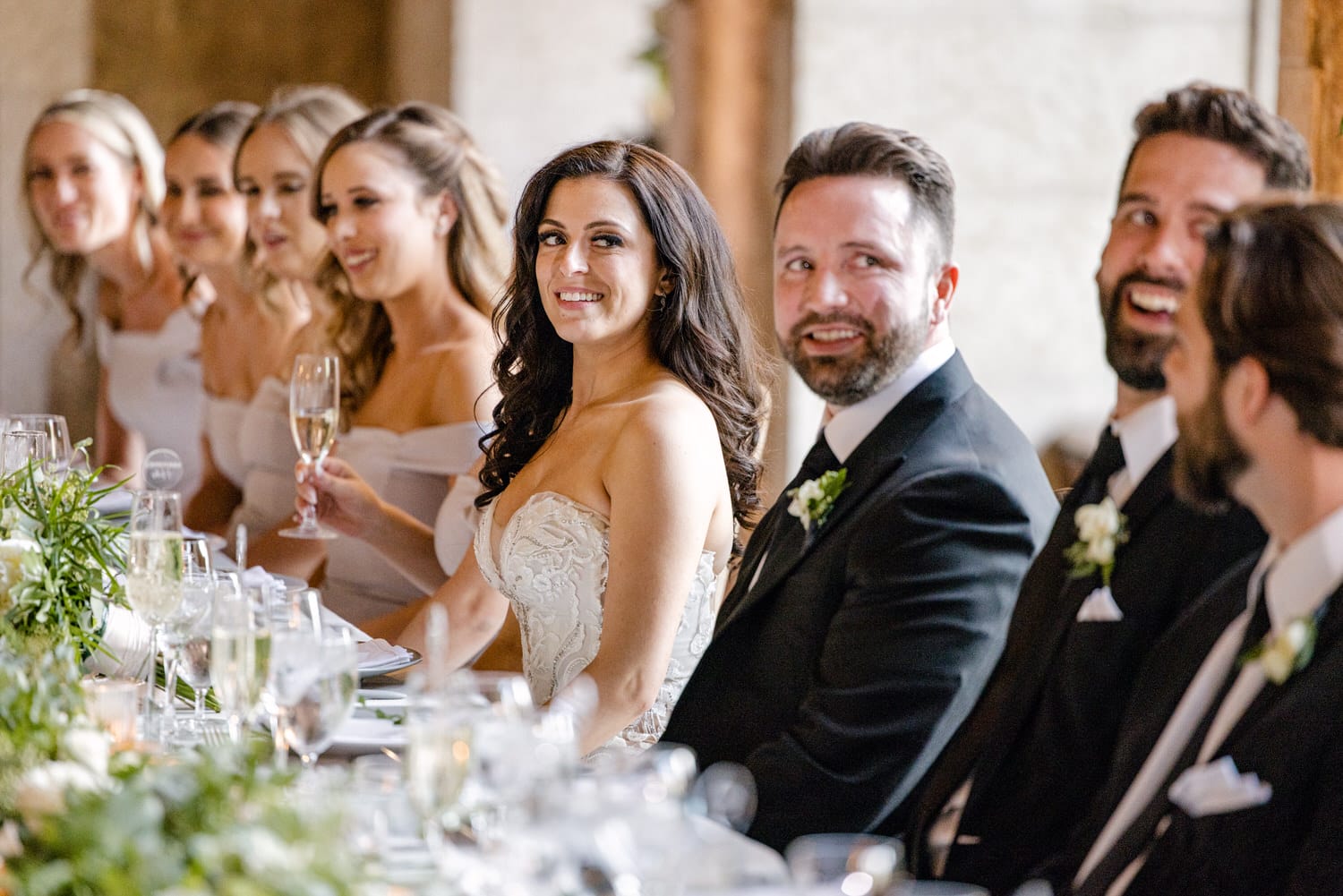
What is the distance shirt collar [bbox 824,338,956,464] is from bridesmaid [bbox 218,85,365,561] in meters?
2.58

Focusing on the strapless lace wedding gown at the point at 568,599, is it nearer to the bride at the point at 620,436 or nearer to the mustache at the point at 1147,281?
the bride at the point at 620,436

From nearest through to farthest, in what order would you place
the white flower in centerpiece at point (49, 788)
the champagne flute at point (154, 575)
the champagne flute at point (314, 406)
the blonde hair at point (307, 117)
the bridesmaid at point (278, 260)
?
the white flower in centerpiece at point (49, 788), the champagne flute at point (154, 575), the champagne flute at point (314, 406), the bridesmaid at point (278, 260), the blonde hair at point (307, 117)

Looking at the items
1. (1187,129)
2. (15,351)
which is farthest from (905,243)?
(15,351)

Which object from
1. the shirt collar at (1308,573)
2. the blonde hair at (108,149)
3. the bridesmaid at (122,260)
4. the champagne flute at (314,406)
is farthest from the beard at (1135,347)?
the blonde hair at (108,149)

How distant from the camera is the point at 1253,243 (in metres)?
1.89

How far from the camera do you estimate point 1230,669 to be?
1957 millimetres

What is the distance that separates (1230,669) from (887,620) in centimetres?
68

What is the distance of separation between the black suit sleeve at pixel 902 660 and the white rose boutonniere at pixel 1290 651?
2.44ft

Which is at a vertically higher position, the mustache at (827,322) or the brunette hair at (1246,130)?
the brunette hair at (1246,130)

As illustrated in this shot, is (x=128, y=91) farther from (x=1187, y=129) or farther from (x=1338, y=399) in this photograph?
(x=1338, y=399)

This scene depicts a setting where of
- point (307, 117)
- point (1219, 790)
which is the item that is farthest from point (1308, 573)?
point (307, 117)

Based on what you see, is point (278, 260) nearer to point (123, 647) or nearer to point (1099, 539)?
point (123, 647)

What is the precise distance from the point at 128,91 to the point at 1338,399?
8036mm

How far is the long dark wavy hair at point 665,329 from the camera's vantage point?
3.37 metres
